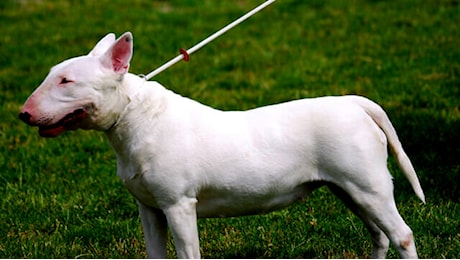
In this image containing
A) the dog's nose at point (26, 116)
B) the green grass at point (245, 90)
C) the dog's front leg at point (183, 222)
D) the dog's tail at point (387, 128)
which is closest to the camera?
the dog's nose at point (26, 116)

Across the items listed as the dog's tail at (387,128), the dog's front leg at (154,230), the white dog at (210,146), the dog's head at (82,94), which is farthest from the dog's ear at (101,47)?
the dog's tail at (387,128)

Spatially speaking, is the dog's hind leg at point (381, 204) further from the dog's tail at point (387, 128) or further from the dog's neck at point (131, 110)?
the dog's neck at point (131, 110)

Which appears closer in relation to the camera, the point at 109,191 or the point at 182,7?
the point at 109,191

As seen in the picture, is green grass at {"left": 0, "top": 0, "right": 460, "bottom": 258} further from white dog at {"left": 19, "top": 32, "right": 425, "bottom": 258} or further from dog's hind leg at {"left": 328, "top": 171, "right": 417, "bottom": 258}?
white dog at {"left": 19, "top": 32, "right": 425, "bottom": 258}

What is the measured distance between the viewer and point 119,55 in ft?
11.5

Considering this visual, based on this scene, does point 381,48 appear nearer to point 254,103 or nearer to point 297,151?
point 254,103

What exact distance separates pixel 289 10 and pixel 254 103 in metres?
3.78

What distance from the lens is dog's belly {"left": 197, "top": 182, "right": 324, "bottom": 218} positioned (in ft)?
11.8

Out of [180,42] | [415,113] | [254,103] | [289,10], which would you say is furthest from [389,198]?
[289,10]

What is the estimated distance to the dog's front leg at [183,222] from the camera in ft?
11.6

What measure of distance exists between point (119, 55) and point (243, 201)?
0.79 m

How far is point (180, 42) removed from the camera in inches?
386

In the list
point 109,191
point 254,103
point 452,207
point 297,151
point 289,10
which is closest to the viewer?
point 297,151

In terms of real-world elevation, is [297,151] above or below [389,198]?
above
